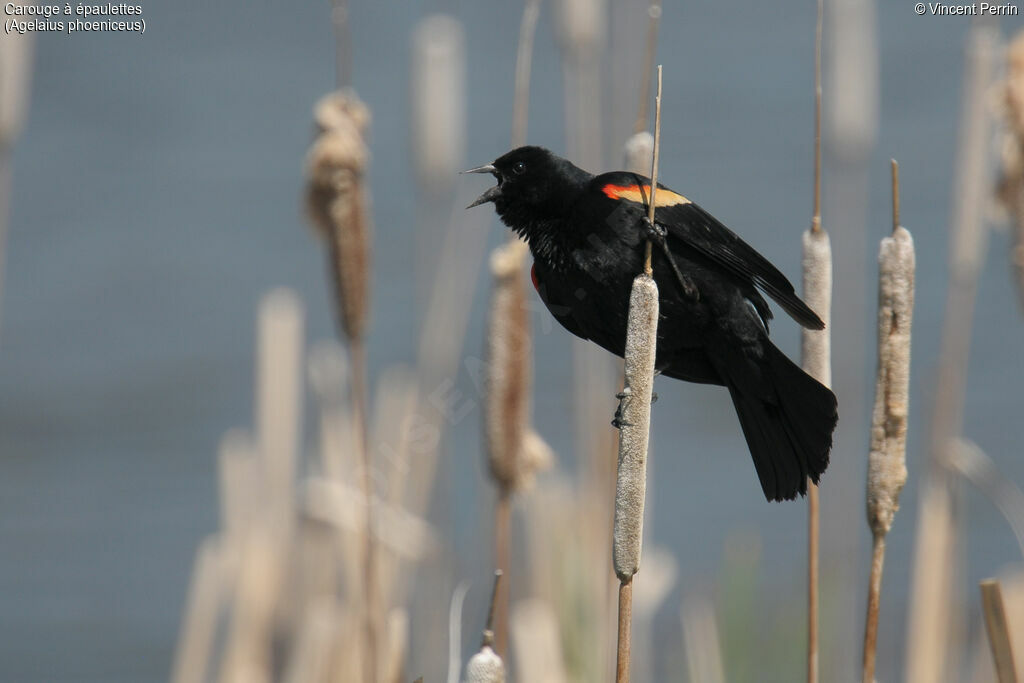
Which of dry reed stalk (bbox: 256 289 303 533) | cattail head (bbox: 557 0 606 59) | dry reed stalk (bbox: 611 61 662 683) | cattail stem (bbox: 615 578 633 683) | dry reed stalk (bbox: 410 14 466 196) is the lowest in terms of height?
cattail stem (bbox: 615 578 633 683)

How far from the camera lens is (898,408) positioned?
1.92m

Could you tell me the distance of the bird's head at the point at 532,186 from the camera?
2.49 meters

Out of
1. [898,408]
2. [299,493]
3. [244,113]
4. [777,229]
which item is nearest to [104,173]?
[244,113]

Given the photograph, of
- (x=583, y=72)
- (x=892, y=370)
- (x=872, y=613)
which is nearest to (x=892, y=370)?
(x=892, y=370)

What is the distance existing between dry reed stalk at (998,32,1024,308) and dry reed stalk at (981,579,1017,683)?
651 mm

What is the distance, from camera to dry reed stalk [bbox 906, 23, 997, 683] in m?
2.64

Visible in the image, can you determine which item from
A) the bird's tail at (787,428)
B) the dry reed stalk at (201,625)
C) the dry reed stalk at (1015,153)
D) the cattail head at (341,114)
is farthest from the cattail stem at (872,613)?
the dry reed stalk at (201,625)

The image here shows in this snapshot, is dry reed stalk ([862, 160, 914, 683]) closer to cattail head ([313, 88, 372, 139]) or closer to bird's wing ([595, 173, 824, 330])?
bird's wing ([595, 173, 824, 330])

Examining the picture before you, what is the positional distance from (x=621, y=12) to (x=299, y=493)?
1581mm

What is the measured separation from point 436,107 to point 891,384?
4.91 ft

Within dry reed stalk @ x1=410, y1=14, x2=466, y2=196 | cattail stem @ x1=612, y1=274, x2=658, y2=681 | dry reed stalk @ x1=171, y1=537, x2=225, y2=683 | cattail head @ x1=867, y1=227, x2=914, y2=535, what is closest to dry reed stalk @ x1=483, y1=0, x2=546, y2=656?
cattail stem @ x1=612, y1=274, x2=658, y2=681

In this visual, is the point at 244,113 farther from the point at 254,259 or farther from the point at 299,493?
the point at 299,493

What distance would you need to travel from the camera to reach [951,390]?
286cm

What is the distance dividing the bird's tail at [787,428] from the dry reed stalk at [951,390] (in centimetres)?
62
